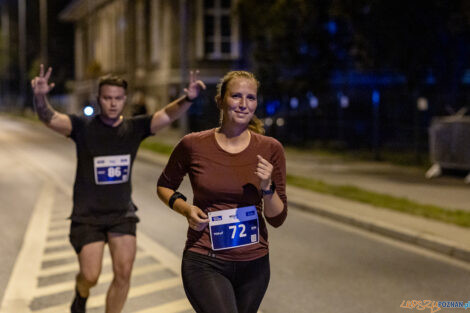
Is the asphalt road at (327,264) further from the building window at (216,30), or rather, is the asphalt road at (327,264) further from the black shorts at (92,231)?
the building window at (216,30)

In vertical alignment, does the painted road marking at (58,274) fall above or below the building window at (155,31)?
below

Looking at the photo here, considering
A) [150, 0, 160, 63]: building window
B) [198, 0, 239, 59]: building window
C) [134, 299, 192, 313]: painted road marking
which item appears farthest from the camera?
[150, 0, 160, 63]: building window

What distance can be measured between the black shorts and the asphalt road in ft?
4.24

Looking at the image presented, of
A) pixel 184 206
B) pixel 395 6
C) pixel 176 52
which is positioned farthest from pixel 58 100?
pixel 184 206

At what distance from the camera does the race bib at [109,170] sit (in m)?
4.77

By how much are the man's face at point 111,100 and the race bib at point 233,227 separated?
1666 millimetres

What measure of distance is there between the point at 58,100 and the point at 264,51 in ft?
175

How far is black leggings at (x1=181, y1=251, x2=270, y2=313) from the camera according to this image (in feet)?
10.9

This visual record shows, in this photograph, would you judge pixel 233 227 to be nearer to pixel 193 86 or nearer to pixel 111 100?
pixel 193 86

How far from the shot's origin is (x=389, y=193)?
13.7 meters

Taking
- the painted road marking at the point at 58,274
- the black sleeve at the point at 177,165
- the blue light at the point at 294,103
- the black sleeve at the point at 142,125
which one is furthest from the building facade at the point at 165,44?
the black sleeve at the point at 177,165

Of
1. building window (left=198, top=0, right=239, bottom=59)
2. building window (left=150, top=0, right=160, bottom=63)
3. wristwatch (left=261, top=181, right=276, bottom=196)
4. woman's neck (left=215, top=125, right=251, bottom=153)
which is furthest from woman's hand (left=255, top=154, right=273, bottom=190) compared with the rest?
building window (left=150, top=0, right=160, bottom=63)

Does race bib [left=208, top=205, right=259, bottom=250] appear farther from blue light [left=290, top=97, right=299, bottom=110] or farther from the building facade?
the building facade

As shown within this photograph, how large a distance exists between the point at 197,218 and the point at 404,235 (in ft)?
20.7
